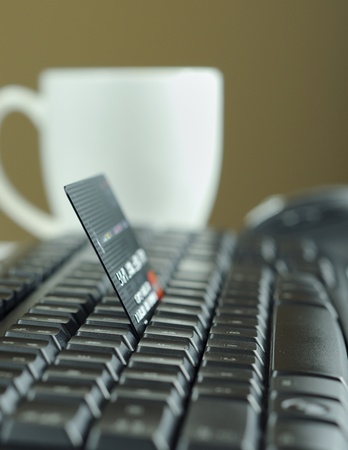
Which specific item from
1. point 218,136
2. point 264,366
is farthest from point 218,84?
point 264,366

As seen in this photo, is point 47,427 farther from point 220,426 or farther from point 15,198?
point 15,198

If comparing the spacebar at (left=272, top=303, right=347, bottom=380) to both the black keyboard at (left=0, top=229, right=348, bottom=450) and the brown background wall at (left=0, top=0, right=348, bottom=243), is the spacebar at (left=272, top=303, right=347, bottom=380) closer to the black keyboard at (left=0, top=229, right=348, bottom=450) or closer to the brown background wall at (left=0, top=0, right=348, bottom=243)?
the black keyboard at (left=0, top=229, right=348, bottom=450)

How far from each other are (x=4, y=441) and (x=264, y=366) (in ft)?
0.46

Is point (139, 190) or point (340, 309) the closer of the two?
point (340, 309)

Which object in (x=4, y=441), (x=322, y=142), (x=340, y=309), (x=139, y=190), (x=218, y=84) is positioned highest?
(x=322, y=142)

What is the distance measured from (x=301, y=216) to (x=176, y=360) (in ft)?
1.32

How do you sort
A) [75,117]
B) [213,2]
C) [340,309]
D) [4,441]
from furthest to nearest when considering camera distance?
1. [213,2]
2. [75,117]
3. [340,309]
4. [4,441]

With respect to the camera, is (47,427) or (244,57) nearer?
(47,427)

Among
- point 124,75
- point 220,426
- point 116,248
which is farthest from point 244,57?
point 220,426

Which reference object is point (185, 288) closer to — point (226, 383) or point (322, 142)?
point (226, 383)

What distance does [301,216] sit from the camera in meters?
0.71

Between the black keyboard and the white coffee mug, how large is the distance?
164mm

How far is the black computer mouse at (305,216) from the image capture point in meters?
0.70

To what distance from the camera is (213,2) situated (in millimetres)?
995
